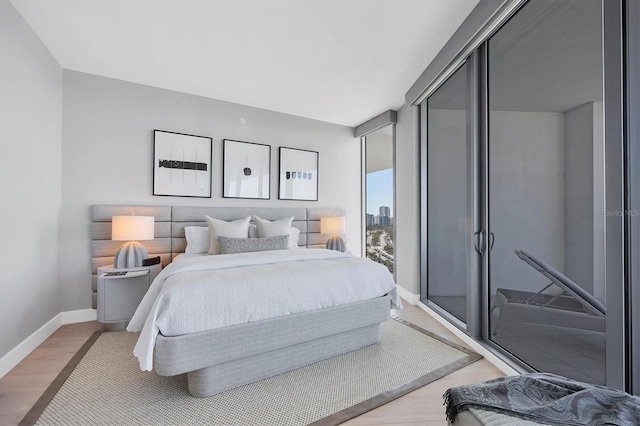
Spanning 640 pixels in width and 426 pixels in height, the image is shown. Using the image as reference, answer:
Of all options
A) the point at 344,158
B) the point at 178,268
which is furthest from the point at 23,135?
the point at 344,158

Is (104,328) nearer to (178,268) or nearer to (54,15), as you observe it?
(178,268)

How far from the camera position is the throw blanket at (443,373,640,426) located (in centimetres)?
79

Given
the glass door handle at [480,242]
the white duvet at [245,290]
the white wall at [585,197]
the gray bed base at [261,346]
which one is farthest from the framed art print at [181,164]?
the white wall at [585,197]

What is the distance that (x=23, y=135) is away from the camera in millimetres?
2234

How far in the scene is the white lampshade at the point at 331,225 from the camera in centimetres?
412

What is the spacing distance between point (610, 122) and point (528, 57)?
0.90 meters

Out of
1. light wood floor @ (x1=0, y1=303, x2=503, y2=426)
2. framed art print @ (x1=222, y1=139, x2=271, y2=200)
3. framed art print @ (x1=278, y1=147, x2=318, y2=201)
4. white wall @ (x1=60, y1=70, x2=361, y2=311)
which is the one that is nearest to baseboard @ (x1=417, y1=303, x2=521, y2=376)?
light wood floor @ (x1=0, y1=303, x2=503, y2=426)

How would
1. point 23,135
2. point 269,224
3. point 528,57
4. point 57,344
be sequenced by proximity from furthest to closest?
point 269,224 → point 57,344 → point 23,135 → point 528,57

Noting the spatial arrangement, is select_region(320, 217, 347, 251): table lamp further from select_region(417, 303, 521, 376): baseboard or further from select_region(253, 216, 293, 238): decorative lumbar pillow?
select_region(417, 303, 521, 376): baseboard

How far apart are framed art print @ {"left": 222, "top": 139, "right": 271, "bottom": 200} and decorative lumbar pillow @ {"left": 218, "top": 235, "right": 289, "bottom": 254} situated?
0.96 metres

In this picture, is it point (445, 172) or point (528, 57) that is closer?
point (528, 57)

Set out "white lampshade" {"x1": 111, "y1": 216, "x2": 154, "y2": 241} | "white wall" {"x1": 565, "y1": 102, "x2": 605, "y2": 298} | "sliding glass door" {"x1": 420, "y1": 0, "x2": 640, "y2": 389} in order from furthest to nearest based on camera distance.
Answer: "white lampshade" {"x1": 111, "y1": 216, "x2": 154, "y2": 241} → "white wall" {"x1": 565, "y1": 102, "x2": 605, "y2": 298} → "sliding glass door" {"x1": 420, "y1": 0, "x2": 640, "y2": 389}

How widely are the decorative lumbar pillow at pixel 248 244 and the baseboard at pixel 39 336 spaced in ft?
5.43

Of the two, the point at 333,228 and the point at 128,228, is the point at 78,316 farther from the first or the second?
the point at 333,228
